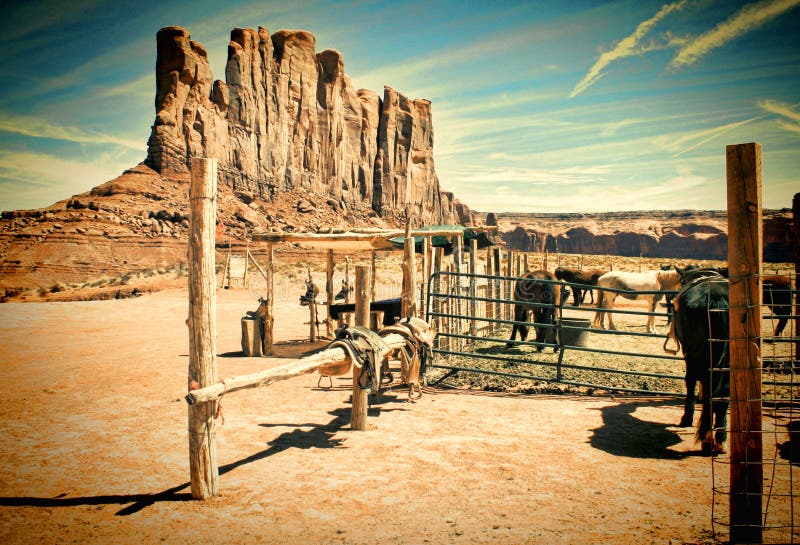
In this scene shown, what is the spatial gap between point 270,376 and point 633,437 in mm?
4307

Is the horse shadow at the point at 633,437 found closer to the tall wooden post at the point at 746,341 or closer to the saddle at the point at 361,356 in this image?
the tall wooden post at the point at 746,341

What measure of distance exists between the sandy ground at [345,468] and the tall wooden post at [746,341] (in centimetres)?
39

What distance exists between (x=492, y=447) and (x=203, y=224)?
3.84 metres

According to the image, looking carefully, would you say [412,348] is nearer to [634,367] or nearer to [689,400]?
[689,400]

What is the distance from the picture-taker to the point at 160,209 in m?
46.8

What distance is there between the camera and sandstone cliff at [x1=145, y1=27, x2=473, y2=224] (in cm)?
5662

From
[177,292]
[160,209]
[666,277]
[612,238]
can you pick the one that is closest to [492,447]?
[666,277]

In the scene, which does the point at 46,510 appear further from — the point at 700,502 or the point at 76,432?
the point at 700,502

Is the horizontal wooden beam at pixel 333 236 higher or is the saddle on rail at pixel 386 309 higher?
the horizontal wooden beam at pixel 333 236

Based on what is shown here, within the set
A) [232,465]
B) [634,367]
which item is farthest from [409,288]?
[634,367]

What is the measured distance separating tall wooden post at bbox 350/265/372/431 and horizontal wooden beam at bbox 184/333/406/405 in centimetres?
37

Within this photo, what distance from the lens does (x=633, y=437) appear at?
18.9 ft

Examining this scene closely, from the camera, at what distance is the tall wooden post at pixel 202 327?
13.7ft

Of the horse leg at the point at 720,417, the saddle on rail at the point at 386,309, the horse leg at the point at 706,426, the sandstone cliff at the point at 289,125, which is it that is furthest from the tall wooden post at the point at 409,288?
the sandstone cliff at the point at 289,125
